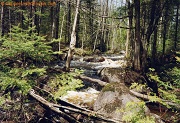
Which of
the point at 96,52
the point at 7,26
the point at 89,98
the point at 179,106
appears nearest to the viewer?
the point at 179,106

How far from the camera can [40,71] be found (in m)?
5.49

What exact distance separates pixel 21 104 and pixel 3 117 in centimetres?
117

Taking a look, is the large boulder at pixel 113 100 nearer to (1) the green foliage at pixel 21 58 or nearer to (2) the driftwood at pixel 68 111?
(2) the driftwood at pixel 68 111

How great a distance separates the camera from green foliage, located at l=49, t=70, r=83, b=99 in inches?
218

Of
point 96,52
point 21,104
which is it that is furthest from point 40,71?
point 96,52

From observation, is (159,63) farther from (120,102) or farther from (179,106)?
(179,106)

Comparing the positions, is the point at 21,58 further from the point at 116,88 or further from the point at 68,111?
the point at 116,88

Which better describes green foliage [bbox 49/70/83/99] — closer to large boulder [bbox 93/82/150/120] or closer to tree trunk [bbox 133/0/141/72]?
large boulder [bbox 93/82/150/120]

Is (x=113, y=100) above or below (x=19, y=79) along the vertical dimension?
below

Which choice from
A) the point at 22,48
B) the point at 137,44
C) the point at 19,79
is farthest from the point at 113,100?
the point at 137,44

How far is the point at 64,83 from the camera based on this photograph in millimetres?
5719

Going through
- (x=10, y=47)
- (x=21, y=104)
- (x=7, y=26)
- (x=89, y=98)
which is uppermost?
(x=7, y=26)

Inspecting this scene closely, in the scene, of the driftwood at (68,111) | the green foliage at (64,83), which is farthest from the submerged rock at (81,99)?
the green foliage at (64,83)

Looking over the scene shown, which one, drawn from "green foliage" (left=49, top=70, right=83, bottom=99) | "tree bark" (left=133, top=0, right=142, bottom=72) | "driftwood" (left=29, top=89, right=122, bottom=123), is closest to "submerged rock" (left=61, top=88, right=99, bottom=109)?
"driftwood" (left=29, top=89, right=122, bottom=123)
